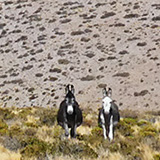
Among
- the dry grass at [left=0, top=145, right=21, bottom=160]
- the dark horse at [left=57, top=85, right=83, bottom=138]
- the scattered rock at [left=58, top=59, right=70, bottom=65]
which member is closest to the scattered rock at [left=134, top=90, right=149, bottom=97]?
the scattered rock at [left=58, top=59, right=70, bottom=65]

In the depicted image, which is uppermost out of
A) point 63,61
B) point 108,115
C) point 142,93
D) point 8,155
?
point 8,155

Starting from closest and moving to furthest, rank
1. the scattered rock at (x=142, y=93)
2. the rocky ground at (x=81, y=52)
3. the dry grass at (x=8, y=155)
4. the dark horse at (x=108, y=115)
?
the dry grass at (x=8, y=155) → the dark horse at (x=108, y=115) → the scattered rock at (x=142, y=93) → the rocky ground at (x=81, y=52)

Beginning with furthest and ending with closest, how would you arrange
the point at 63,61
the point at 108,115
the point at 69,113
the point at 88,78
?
the point at 63,61 → the point at 88,78 → the point at 108,115 → the point at 69,113

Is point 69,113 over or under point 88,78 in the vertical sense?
over

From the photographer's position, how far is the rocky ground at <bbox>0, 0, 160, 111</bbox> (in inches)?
984

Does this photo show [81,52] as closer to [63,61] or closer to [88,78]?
[63,61]

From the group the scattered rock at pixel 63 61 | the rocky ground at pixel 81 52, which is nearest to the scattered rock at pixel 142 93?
the rocky ground at pixel 81 52

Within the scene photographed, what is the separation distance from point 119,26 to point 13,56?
11002 mm

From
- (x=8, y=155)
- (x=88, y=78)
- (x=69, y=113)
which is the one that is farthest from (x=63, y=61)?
(x=8, y=155)

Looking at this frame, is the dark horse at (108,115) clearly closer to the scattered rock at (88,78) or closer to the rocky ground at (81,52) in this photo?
the rocky ground at (81,52)

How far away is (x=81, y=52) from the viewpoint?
2992cm

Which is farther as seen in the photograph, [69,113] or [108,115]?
[108,115]

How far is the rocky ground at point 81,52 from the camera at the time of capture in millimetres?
25000

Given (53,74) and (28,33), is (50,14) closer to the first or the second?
(28,33)
